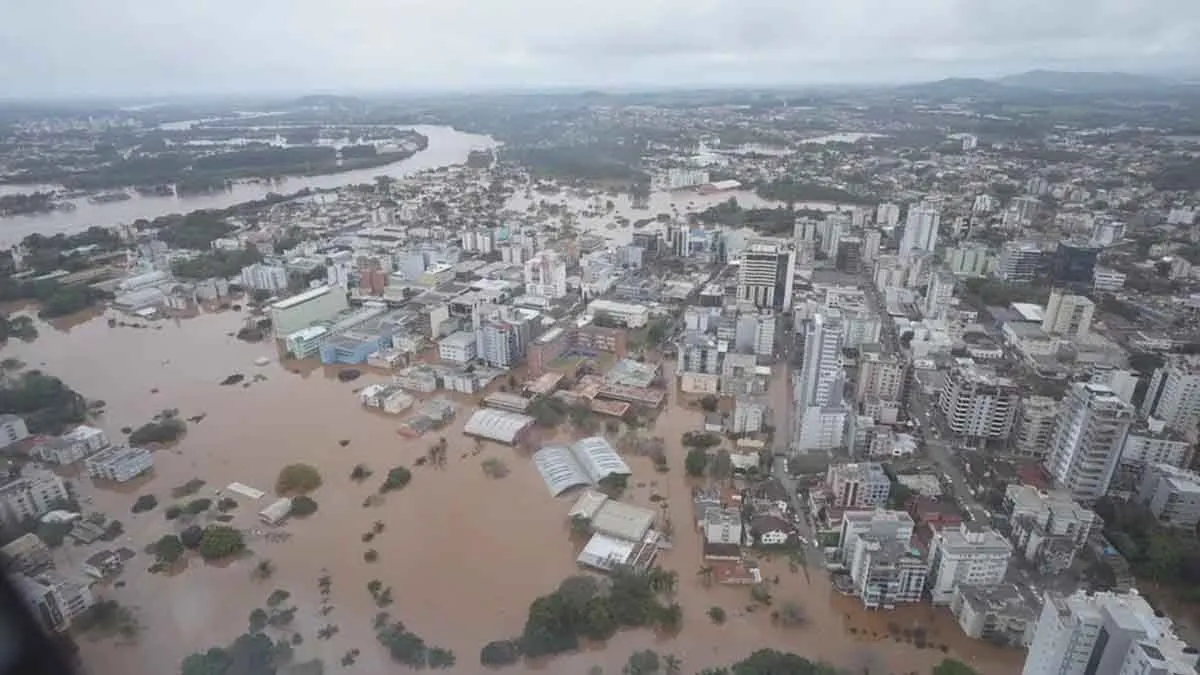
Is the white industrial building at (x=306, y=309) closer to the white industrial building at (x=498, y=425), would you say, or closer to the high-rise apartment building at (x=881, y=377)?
the white industrial building at (x=498, y=425)

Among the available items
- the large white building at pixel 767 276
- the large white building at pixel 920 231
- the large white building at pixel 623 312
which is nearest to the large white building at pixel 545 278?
the large white building at pixel 623 312

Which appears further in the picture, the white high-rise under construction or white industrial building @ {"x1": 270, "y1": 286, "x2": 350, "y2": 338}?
white industrial building @ {"x1": 270, "y1": 286, "x2": 350, "y2": 338}

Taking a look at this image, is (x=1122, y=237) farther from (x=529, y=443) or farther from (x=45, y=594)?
(x=45, y=594)

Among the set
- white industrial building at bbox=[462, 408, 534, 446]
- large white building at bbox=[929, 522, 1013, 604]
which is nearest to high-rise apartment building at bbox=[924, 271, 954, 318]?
large white building at bbox=[929, 522, 1013, 604]

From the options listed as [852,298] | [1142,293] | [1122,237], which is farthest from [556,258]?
[1122,237]

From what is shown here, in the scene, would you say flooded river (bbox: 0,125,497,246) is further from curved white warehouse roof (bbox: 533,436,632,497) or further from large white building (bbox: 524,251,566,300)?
curved white warehouse roof (bbox: 533,436,632,497)

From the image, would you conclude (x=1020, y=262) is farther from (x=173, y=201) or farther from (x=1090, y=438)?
(x=173, y=201)
